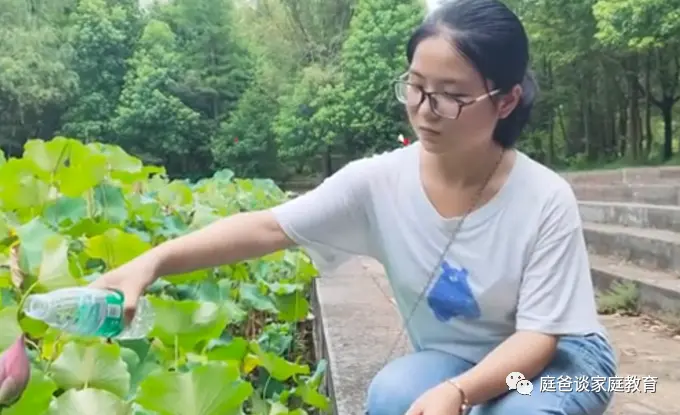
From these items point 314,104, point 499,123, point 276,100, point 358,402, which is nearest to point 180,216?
point 358,402

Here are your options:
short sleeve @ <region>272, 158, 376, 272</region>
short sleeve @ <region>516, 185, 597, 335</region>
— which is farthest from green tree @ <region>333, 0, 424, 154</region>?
short sleeve @ <region>516, 185, 597, 335</region>

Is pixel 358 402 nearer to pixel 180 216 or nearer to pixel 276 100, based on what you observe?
pixel 180 216

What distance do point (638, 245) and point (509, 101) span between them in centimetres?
263

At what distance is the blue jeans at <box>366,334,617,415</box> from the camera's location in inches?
41.3

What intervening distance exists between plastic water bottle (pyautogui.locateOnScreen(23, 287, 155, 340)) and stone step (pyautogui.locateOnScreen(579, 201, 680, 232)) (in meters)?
3.09

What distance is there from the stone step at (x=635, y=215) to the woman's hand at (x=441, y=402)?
2.88 meters

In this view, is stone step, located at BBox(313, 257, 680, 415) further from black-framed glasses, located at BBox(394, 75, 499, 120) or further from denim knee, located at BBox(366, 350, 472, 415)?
black-framed glasses, located at BBox(394, 75, 499, 120)

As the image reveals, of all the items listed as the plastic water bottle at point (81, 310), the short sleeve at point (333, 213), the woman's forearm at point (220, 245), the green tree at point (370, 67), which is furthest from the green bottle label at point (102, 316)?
the green tree at point (370, 67)

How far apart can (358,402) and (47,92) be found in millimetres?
20616

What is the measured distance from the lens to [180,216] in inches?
76.5

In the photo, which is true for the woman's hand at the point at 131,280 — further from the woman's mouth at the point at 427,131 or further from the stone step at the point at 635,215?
the stone step at the point at 635,215

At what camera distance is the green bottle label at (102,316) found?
2.79ft

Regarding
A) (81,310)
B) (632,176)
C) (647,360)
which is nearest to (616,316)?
(647,360)

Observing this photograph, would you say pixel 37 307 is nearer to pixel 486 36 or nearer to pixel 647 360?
pixel 486 36
